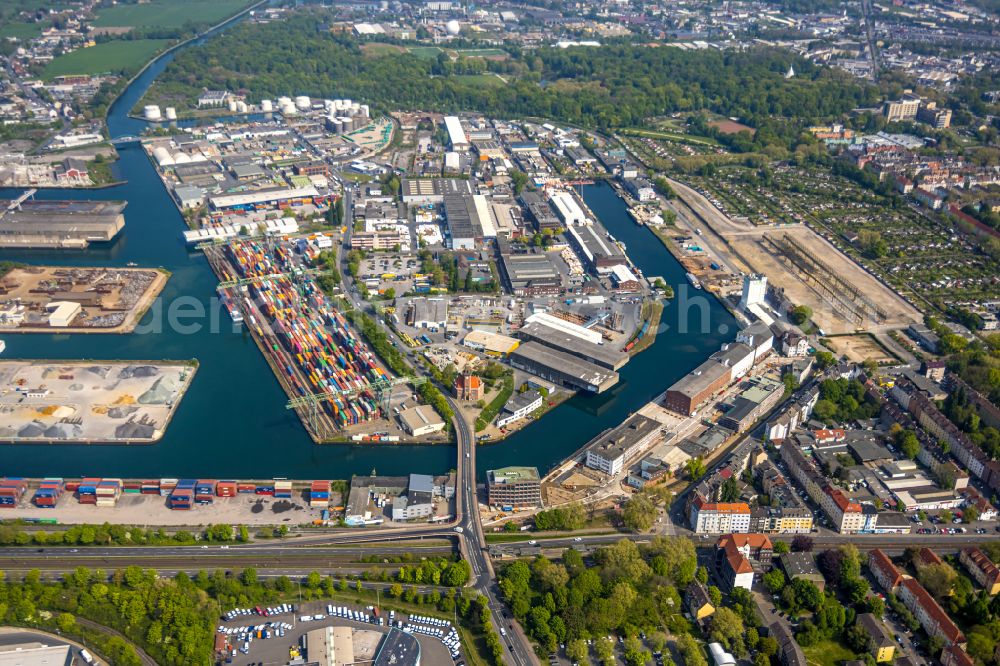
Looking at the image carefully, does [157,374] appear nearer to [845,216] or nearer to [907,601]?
[907,601]

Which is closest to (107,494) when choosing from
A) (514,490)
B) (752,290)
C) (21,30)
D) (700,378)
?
(514,490)

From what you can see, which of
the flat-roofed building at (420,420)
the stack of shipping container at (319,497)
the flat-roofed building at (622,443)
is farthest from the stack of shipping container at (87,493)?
the flat-roofed building at (622,443)

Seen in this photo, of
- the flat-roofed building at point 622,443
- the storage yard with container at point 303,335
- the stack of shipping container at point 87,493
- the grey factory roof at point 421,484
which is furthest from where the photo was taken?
the storage yard with container at point 303,335

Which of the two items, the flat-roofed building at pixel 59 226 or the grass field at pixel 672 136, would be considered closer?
the flat-roofed building at pixel 59 226

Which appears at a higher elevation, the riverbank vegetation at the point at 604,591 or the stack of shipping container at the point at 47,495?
the stack of shipping container at the point at 47,495

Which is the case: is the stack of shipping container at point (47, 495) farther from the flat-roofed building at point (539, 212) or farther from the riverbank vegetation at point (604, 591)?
the flat-roofed building at point (539, 212)

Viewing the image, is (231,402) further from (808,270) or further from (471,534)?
(808,270)

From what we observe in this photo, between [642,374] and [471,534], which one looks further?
[642,374]
